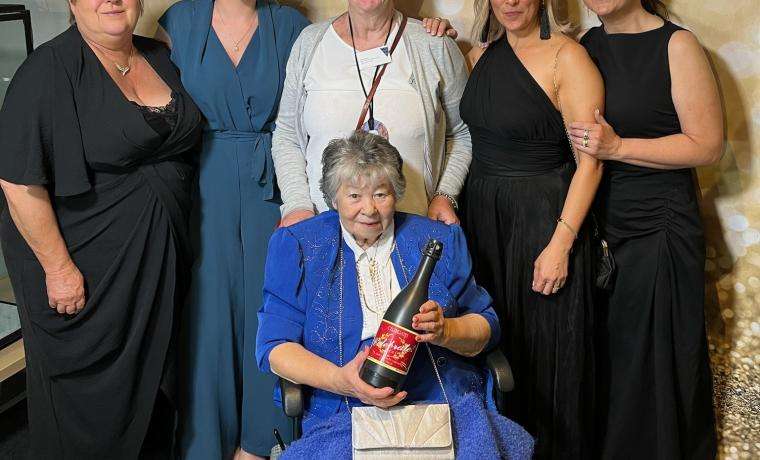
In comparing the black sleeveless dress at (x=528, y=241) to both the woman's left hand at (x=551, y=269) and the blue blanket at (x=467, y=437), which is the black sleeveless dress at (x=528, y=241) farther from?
the blue blanket at (x=467, y=437)

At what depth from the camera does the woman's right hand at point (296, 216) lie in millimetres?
2459

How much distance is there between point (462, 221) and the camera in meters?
2.76

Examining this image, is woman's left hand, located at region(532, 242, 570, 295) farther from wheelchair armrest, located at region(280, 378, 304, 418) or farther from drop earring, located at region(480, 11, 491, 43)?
wheelchair armrest, located at region(280, 378, 304, 418)

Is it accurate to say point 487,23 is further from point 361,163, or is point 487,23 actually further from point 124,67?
point 124,67

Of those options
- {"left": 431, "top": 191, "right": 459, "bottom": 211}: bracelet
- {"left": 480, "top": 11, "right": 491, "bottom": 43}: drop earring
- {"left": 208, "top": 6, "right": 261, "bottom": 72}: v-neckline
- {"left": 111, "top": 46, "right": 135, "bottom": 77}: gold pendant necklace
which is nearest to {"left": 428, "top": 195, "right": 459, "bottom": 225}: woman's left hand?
{"left": 431, "top": 191, "right": 459, "bottom": 211}: bracelet

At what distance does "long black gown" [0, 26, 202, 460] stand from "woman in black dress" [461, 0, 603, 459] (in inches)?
37.6

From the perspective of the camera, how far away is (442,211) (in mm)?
2516

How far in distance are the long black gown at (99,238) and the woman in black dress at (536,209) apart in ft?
3.13

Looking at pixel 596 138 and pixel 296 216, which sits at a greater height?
pixel 596 138

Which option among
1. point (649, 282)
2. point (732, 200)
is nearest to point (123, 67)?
point (649, 282)

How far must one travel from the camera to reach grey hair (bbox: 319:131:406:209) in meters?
2.10

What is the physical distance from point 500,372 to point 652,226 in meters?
0.77

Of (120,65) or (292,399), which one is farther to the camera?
(120,65)

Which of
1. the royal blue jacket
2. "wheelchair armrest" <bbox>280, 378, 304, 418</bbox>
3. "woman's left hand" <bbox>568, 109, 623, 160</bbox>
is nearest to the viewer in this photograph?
"wheelchair armrest" <bbox>280, 378, 304, 418</bbox>
